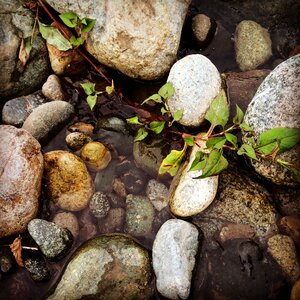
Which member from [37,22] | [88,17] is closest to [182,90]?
[88,17]

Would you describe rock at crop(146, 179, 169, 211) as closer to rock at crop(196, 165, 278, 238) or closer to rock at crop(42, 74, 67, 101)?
rock at crop(196, 165, 278, 238)

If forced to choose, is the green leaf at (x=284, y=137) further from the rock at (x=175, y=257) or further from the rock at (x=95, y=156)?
the rock at (x=95, y=156)

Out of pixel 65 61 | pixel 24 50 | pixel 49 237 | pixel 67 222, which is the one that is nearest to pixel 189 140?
pixel 67 222

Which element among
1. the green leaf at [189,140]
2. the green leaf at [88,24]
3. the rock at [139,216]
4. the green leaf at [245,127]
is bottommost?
the rock at [139,216]

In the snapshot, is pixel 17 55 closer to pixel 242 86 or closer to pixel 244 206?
pixel 242 86

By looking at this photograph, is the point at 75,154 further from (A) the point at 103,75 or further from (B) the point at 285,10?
(B) the point at 285,10

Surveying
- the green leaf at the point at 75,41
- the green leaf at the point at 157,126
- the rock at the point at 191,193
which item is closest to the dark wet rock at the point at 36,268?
the rock at the point at 191,193
